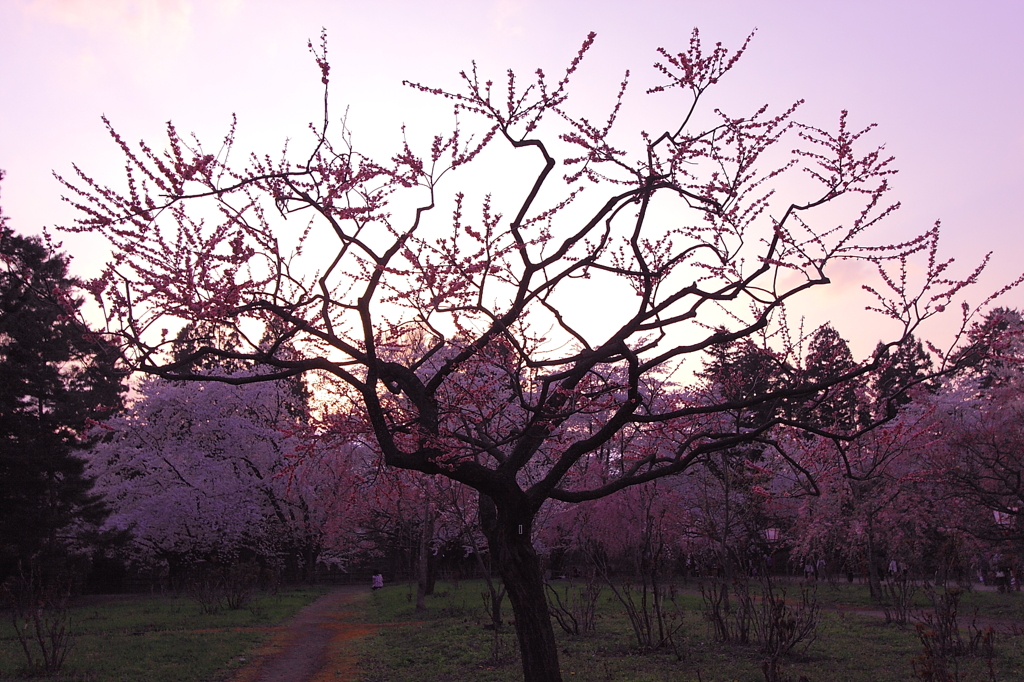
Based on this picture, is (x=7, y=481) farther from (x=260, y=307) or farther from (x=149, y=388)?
(x=260, y=307)

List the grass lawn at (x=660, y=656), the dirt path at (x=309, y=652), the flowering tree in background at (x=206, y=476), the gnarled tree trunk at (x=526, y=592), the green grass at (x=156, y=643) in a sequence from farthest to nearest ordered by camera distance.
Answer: the flowering tree in background at (x=206, y=476) < the dirt path at (x=309, y=652) < the green grass at (x=156, y=643) < the grass lawn at (x=660, y=656) < the gnarled tree trunk at (x=526, y=592)

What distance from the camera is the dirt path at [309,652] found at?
1119cm

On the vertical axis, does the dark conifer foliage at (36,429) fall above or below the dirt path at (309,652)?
above

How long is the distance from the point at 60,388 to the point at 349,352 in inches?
896

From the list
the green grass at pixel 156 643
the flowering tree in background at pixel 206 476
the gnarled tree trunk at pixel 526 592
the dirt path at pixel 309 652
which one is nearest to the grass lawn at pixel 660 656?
the dirt path at pixel 309 652

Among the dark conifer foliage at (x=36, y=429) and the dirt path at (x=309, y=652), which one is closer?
the dirt path at (x=309, y=652)

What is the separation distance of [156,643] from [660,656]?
369 inches

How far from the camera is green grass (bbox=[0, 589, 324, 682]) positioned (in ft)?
35.4

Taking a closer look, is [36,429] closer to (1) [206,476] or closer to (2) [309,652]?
(1) [206,476]

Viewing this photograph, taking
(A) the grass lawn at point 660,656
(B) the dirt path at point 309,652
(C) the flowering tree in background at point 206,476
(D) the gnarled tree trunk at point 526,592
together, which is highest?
(C) the flowering tree in background at point 206,476

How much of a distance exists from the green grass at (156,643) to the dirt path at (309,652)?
41 centimetres

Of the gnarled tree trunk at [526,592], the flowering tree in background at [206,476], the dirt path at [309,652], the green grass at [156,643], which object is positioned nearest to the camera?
the gnarled tree trunk at [526,592]

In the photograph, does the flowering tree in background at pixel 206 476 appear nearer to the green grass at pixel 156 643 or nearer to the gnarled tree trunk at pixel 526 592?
the green grass at pixel 156 643


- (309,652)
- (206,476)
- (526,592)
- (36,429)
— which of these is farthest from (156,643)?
(206,476)
